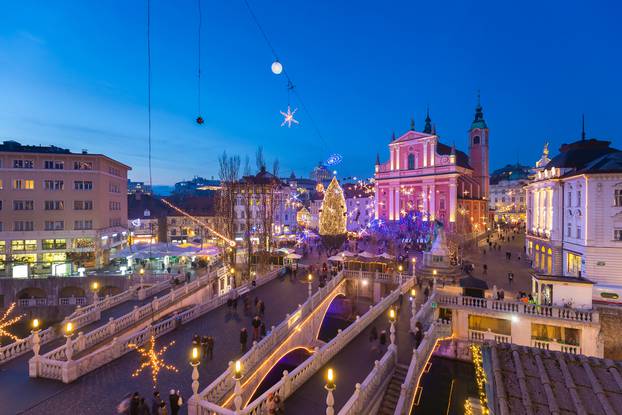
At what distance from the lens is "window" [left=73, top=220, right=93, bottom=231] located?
118 feet

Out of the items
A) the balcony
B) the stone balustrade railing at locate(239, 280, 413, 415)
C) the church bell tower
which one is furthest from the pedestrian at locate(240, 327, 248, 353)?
the church bell tower

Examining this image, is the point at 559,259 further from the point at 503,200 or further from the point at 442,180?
the point at 503,200

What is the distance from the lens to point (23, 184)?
3459cm

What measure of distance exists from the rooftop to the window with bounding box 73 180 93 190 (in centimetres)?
4289

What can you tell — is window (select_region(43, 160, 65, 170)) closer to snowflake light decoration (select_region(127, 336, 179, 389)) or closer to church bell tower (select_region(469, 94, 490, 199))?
snowflake light decoration (select_region(127, 336, 179, 389))

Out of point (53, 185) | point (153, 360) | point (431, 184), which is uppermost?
point (431, 184)

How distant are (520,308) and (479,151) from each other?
56.8 m

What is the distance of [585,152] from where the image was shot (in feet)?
94.0

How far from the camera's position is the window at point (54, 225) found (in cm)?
3503

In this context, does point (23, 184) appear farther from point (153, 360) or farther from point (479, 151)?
point (479, 151)

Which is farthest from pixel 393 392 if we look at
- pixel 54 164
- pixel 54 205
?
pixel 54 164

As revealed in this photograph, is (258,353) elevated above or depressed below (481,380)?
below

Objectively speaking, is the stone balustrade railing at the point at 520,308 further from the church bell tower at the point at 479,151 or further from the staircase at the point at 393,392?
the church bell tower at the point at 479,151

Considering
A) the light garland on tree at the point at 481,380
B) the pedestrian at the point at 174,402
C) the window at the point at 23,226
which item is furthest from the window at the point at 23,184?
the light garland on tree at the point at 481,380
